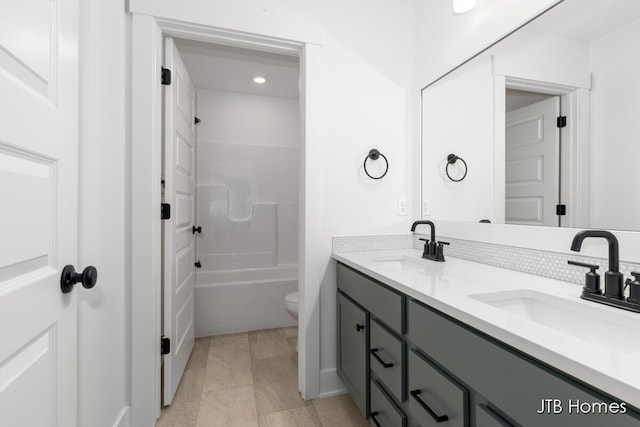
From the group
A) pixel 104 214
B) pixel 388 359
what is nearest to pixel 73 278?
pixel 104 214

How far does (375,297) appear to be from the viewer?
126 centimetres

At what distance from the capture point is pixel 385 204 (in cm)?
189

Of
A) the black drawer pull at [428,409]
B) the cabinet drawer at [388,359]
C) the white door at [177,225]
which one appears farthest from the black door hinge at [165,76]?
the black drawer pull at [428,409]

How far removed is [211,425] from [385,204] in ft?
5.10

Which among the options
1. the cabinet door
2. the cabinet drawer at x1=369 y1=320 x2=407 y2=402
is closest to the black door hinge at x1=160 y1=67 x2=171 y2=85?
the cabinet door

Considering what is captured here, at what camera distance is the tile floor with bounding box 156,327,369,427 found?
156 cm

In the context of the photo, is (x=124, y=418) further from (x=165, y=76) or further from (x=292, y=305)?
(x=165, y=76)

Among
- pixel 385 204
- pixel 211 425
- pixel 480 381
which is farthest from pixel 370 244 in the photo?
pixel 211 425

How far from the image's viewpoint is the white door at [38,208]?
2.09ft

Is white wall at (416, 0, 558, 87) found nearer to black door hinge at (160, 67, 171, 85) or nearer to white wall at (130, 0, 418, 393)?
white wall at (130, 0, 418, 393)

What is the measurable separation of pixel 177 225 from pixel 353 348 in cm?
127

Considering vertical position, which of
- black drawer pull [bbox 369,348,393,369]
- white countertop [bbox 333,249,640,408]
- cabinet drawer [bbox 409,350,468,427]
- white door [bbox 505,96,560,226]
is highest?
white door [bbox 505,96,560,226]

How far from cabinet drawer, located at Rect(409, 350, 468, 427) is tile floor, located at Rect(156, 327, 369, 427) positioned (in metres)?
0.74

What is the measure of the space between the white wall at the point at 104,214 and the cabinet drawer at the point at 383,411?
1.10m
